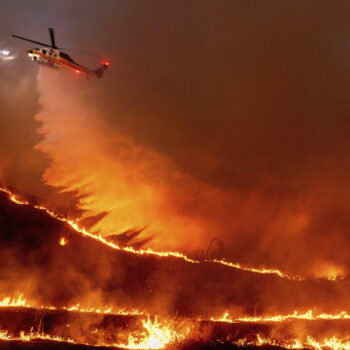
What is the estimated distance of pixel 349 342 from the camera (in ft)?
72.3

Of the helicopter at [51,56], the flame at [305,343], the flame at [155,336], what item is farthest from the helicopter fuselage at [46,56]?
the flame at [305,343]

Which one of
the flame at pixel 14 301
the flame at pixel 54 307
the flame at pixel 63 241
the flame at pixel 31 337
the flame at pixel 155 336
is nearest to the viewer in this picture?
the flame at pixel 31 337

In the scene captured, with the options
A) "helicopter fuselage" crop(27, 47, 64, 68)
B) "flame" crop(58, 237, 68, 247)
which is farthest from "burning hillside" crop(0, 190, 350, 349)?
"helicopter fuselage" crop(27, 47, 64, 68)

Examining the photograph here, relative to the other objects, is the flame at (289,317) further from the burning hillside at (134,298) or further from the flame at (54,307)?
the flame at (54,307)

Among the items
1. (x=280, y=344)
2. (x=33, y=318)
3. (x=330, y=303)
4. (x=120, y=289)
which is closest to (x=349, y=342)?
(x=280, y=344)

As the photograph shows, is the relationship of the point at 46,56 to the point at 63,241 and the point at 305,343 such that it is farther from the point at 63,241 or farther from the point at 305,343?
the point at 305,343

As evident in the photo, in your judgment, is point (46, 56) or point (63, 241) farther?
point (46, 56)

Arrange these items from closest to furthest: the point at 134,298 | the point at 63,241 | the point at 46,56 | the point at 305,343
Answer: the point at 305,343, the point at 134,298, the point at 63,241, the point at 46,56

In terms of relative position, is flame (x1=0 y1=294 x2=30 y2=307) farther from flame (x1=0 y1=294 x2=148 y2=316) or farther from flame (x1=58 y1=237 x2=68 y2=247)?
flame (x1=58 y1=237 x2=68 y2=247)

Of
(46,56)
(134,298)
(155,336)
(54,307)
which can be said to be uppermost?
(46,56)

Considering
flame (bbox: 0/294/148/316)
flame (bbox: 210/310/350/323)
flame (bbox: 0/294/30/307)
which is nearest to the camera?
flame (bbox: 0/294/30/307)

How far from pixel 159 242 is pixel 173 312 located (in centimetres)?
1011

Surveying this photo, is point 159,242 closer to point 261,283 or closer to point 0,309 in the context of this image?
point 261,283

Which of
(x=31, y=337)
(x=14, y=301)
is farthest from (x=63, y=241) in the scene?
(x=31, y=337)
